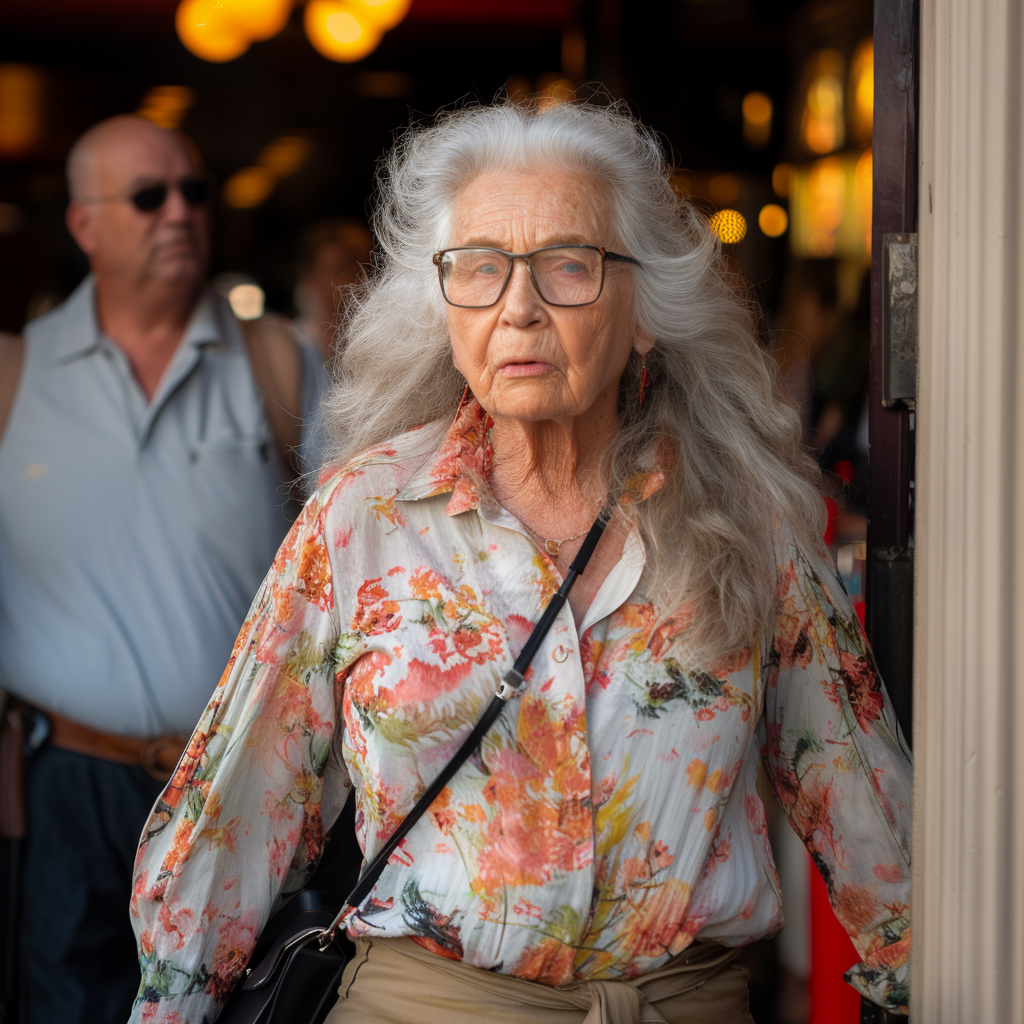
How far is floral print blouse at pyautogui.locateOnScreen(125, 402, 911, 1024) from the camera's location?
148cm

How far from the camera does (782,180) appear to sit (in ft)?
23.0

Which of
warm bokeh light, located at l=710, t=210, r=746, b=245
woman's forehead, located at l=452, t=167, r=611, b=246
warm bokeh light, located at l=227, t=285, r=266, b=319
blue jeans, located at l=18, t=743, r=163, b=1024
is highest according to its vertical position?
warm bokeh light, located at l=710, t=210, r=746, b=245

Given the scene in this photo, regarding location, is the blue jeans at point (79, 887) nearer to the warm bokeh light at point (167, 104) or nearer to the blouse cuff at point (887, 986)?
the blouse cuff at point (887, 986)

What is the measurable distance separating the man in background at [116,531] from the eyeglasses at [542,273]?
1.68m

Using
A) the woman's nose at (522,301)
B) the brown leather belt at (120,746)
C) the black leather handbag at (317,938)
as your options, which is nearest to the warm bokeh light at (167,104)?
the brown leather belt at (120,746)

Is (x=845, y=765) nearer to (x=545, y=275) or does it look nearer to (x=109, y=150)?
(x=545, y=275)

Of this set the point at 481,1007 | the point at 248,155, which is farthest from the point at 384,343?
the point at 248,155

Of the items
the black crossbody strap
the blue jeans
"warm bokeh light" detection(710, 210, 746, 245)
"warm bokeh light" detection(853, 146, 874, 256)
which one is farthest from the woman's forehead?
"warm bokeh light" detection(853, 146, 874, 256)

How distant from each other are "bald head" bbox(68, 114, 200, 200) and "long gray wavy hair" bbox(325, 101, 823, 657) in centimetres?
155

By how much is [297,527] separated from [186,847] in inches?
18.5

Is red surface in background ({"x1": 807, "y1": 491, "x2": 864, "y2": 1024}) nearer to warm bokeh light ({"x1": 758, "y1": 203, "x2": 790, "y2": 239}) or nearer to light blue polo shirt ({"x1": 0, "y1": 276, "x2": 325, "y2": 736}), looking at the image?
light blue polo shirt ({"x1": 0, "y1": 276, "x2": 325, "y2": 736})

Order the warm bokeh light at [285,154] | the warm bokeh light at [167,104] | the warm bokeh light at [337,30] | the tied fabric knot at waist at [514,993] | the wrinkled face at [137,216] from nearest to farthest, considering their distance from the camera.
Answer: the tied fabric knot at waist at [514,993], the wrinkled face at [137,216], the warm bokeh light at [337,30], the warm bokeh light at [167,104], the warm bokeh light at [285,154]

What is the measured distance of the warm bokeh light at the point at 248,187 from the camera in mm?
5543

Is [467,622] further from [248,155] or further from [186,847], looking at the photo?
[248,155]
